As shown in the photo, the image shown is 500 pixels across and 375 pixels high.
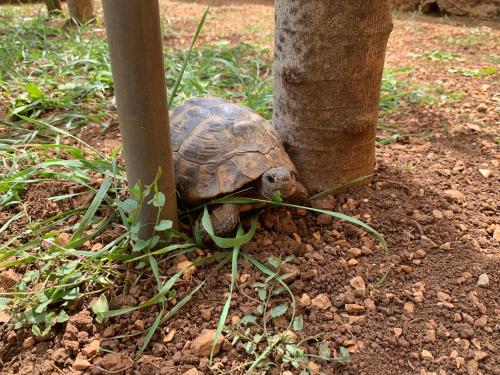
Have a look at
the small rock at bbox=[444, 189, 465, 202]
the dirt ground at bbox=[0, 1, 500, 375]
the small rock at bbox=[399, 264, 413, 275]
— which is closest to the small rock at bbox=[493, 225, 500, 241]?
the dirt ground at bbox=[0, 1, 500, 375]

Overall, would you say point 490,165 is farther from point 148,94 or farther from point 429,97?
point 148,94

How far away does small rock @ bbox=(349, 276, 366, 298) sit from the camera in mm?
1534

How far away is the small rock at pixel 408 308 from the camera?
4.86ft

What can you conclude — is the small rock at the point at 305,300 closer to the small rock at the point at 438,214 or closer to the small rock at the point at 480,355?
the small rock at the point at 480,355

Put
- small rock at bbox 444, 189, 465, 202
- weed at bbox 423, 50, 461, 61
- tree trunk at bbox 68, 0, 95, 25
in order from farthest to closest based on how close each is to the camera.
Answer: tree trunk at bbox 68, 0, 95, 25 < weed at bbox 423, 50, 461, 61 < small rock at bbox 444, 189, 465, 202

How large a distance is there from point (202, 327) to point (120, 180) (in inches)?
33.8

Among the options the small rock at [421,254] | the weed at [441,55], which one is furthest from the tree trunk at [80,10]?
the small rock at [421,254]

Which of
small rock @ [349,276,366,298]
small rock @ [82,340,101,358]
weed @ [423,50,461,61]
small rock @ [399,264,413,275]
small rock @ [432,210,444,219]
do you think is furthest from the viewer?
weed @ [423,50,461,61]

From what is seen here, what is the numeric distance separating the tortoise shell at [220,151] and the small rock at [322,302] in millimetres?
540

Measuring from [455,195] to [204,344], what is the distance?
4.50 feet

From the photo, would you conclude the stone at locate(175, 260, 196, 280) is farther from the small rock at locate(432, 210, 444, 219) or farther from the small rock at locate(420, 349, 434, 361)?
the small rock at locate(432, 210, 444, 219)

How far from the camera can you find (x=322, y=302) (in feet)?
4.95

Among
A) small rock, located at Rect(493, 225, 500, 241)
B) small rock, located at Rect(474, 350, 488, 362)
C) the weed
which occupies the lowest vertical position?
small rock, located at Rect(474, 350, 488, 362)

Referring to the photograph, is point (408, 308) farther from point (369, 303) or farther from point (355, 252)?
point (355, 252)
